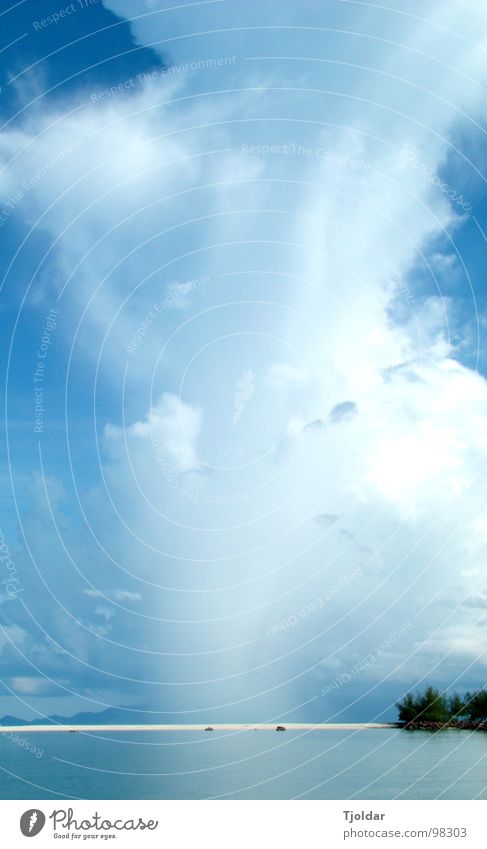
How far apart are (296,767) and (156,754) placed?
15.6 m

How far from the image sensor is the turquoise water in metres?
37.2

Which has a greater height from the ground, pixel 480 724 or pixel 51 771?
pixel 480 724

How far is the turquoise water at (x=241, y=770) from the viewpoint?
37.2 m

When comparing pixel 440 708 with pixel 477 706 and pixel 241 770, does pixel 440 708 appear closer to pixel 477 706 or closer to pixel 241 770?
pixel 477 706

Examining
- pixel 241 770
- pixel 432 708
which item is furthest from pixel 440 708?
pixel 241 770

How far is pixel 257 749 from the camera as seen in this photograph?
57.5m

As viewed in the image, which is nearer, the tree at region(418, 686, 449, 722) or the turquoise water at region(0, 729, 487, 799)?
the turquoise water at region(0, 729, 487, 799)

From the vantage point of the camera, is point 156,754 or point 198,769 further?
point 156,754

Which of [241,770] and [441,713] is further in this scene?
[441,713]

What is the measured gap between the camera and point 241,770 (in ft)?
144

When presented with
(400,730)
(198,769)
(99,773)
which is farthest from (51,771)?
(400,730)
